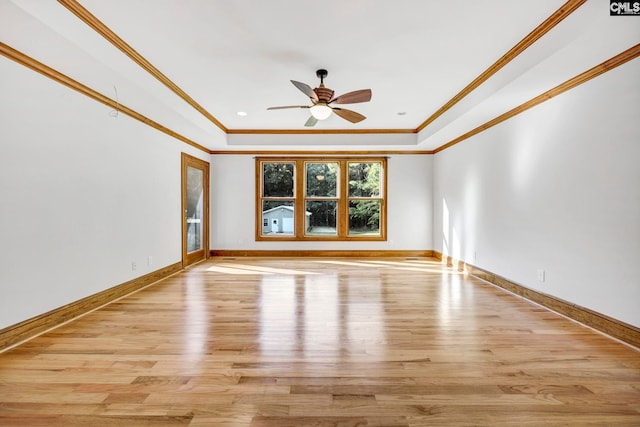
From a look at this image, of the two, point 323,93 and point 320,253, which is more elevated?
point 323,93

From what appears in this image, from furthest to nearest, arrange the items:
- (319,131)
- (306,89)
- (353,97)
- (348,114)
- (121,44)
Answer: (319,131) → (348,114) → (353,97) → (306,89) → (121,44)

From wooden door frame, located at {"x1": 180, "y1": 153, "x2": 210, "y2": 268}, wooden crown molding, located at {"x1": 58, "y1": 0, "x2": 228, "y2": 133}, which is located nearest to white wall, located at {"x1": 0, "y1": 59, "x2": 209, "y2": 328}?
wooden crown molding, located at {"x1": 58, "y1": 0, "x2": 228, "y2": 133}

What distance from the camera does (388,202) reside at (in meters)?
6.98

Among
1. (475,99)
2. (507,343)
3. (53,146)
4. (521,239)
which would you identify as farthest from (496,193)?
(53,146)

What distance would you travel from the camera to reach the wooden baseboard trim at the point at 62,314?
245 cm

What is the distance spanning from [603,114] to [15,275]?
5127 millimetres

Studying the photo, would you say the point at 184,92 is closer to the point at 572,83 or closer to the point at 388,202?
the point at 572,83

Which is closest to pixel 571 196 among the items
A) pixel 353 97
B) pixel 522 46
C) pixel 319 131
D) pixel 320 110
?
pixel 522 46

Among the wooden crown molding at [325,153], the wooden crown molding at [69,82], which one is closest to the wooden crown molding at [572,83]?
the wooden crown molding at [325,153]

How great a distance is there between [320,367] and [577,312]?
263 centimetres

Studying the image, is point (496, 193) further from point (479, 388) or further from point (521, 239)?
point (479, 388)

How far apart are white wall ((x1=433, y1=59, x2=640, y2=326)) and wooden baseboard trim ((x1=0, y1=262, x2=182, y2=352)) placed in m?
4.91

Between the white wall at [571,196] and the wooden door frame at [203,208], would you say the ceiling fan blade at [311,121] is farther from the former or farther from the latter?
the wooden door frame at [203,208]

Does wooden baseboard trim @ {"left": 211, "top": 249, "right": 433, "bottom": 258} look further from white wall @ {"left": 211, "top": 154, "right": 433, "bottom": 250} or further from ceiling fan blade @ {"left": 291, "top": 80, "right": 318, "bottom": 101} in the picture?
ceiling fan blade @ {"left": 291, "top": 80, "right": 318, "bottom": 101}
